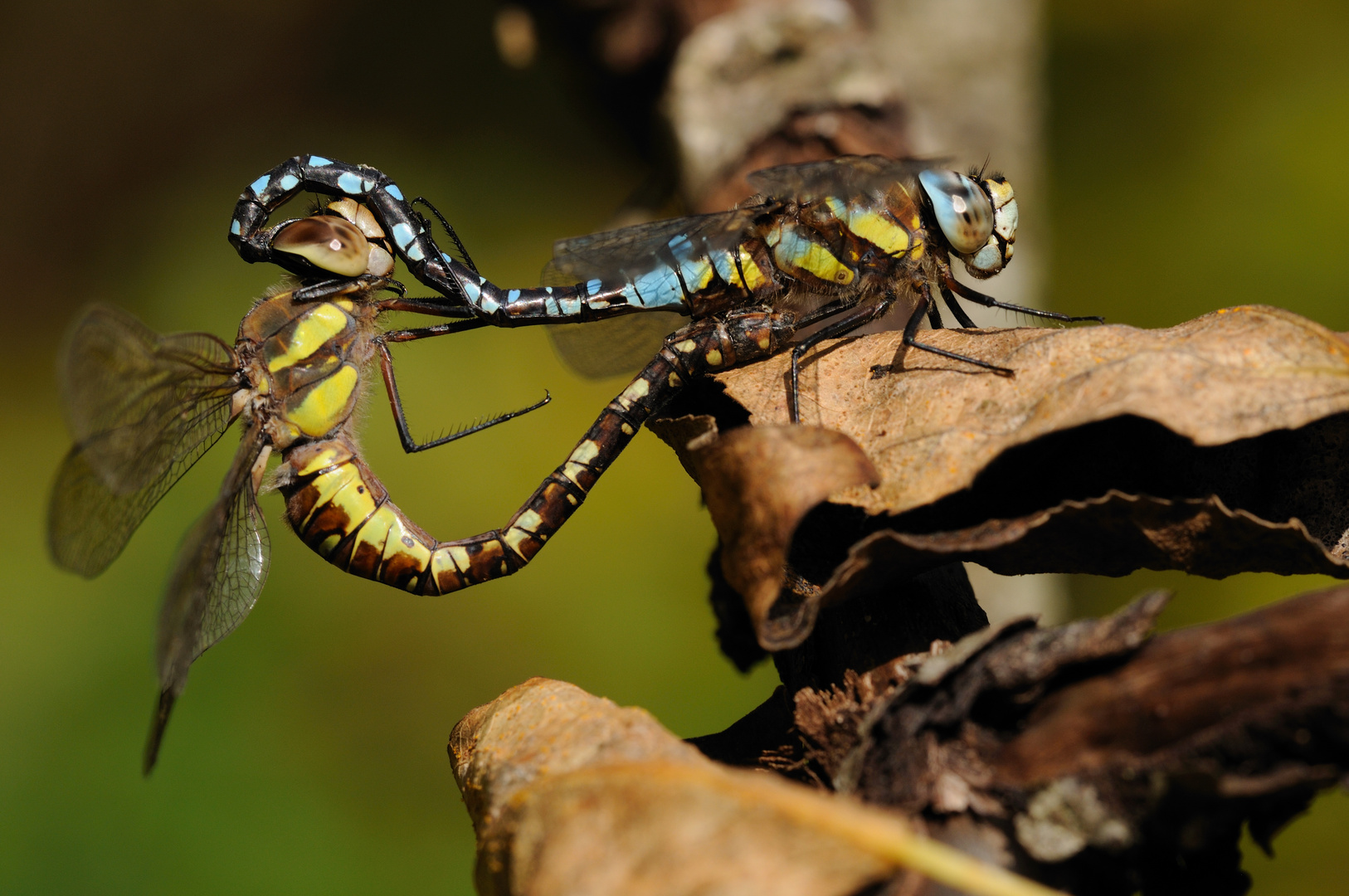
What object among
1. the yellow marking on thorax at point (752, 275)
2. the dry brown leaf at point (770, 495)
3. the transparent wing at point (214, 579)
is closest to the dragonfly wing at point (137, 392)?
the transparent wing at point (214, 579)

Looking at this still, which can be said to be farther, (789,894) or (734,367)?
(734,367)

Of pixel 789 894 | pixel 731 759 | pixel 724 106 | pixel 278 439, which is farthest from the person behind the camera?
pixel 724 106

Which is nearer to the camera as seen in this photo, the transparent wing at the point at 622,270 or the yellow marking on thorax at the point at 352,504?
the yellow marking on thorax at the point at 352,504

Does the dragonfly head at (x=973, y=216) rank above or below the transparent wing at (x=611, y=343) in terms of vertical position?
above

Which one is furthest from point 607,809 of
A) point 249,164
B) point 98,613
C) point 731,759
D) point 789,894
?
point 249,164

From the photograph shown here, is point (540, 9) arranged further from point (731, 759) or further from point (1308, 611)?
point (1308, 611)

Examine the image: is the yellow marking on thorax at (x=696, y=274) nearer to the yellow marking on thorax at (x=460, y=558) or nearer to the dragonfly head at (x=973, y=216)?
the dragonfly head at (x=973, y=216)

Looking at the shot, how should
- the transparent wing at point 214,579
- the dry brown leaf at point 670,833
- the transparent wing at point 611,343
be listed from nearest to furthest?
the dry brown leaf at point 670,833 < the transparent wing at point 214,579 < the transparent wing at point 611,343

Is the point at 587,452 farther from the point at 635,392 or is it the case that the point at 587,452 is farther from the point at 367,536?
the point at 367,536
